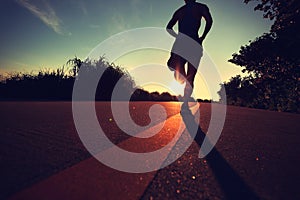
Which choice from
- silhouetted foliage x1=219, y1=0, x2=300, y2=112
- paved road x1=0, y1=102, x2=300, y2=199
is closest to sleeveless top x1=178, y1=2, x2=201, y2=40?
paved road x1=0, y1=102, x2=300, y2=199

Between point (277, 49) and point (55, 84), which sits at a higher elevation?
point (277, 49)

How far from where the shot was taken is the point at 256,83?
14.6 meters

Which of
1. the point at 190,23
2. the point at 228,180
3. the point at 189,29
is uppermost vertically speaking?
the point at 190,23

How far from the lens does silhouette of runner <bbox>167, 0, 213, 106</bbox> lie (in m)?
3.36

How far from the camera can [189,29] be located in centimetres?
337

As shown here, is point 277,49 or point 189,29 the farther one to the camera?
point 277,49

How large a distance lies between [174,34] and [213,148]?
2751 mm

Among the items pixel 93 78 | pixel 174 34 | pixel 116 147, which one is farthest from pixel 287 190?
pixel 93 78

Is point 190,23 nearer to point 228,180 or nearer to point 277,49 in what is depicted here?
point 228,180

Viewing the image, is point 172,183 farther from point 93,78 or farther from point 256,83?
point 256,83

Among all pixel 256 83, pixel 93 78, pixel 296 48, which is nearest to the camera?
pixel 93 78

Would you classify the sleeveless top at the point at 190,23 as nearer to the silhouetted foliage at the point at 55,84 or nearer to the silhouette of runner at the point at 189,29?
the silhouette of runner at the point at 189,29

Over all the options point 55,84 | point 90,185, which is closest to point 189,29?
point 90,185

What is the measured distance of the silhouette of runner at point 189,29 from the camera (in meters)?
3.36
